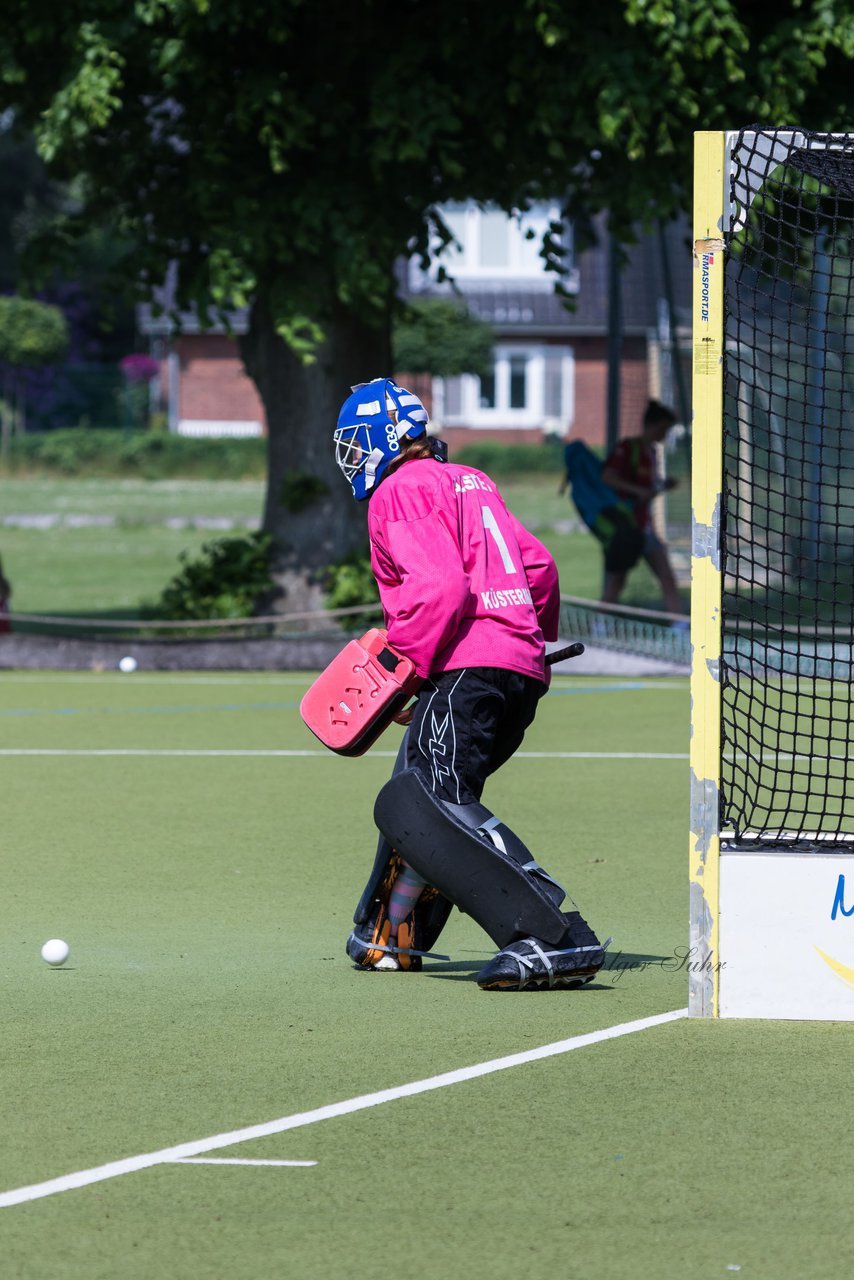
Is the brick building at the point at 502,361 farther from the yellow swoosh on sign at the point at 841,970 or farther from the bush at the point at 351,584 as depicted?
the yellow swoosh on sign at the point at 841,970

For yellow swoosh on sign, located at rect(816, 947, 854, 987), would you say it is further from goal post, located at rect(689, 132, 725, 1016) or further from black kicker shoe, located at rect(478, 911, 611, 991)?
black kicker shoe, located at rect(478, 911, 611, 991)

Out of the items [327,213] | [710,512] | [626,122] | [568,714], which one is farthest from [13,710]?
[710,512]

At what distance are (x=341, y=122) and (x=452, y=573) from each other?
457 inches

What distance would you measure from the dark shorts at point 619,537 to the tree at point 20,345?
33.7 m

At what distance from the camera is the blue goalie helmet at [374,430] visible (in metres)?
6.73

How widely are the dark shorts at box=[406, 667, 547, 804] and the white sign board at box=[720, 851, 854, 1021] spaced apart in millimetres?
848

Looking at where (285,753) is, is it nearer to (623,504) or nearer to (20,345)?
(623,504)

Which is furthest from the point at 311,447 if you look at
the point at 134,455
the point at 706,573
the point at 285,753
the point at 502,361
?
the point at 502,361

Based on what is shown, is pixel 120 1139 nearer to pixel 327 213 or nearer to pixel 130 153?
pixel 327 213

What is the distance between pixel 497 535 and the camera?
662 cm

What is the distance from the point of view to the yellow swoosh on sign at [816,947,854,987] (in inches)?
240

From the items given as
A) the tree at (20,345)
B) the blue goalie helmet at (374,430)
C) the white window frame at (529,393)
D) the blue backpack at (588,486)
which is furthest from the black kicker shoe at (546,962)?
the white window frame at (529,393)

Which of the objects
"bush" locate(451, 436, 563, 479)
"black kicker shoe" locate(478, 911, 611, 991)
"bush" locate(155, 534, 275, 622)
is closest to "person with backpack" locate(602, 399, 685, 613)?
"bush" locate(155, 534, 275, 622)

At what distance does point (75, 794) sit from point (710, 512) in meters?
5.51
